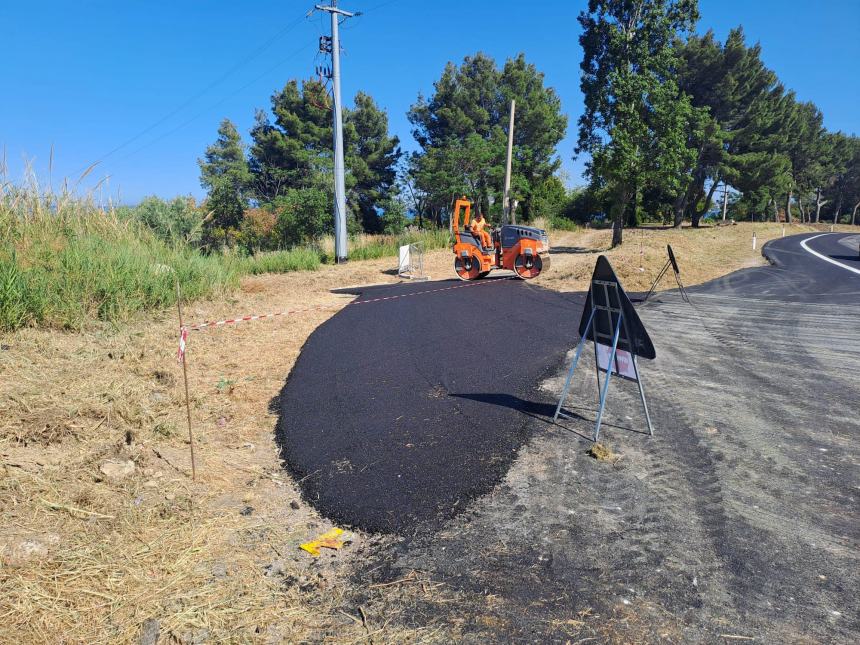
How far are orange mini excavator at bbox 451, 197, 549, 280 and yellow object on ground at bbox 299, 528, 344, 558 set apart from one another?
13.7m

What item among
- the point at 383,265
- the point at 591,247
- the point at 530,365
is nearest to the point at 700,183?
the point at 591,247

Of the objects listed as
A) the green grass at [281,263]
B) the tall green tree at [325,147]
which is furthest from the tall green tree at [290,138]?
the green grass at [281,263]

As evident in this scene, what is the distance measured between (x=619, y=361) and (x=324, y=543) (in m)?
3.29

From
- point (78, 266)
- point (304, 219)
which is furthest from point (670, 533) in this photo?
point (304, 219)

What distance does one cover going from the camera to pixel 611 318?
5.46 meters

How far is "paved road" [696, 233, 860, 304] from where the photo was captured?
13645mm

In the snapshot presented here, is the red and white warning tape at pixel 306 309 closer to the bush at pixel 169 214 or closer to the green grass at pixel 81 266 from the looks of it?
the green grass at pixel 81 266

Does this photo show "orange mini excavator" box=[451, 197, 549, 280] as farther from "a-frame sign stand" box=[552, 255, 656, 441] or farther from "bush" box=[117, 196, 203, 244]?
"a-frame sign stand" box=[552, 255, 656, 441]

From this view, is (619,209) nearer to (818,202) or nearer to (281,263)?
(281,263)

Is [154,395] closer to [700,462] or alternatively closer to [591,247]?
[700,462]

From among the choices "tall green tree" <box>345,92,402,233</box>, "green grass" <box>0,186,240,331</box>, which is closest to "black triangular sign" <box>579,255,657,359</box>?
"green grass" <box>0,186,240,331</box>

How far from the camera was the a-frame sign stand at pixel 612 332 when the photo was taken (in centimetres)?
513

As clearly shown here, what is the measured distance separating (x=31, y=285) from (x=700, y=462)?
9246mm

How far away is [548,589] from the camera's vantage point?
3.24 meters
